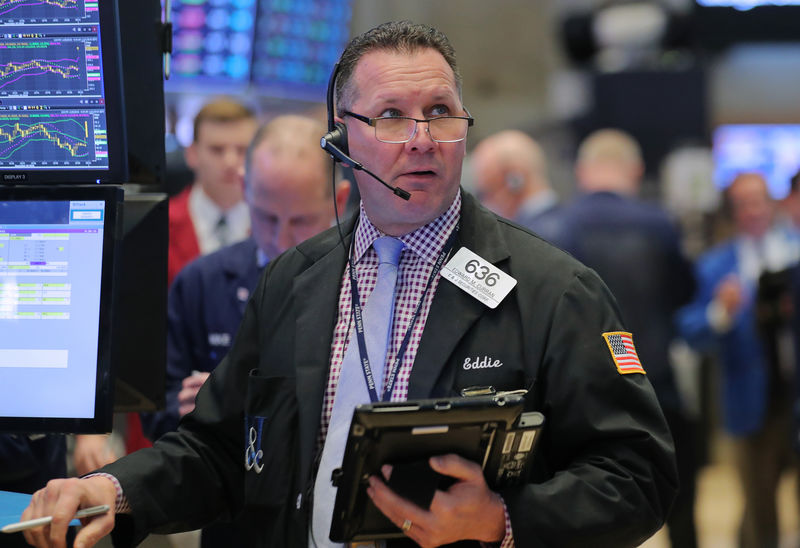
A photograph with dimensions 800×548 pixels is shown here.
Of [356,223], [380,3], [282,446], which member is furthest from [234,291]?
[380,3]

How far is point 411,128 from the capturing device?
6.65 ft

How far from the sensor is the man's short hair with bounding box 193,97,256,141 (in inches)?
175

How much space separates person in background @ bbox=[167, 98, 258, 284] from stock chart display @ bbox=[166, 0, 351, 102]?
0.89 meters

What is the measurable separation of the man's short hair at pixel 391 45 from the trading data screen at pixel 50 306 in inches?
→ 21.5

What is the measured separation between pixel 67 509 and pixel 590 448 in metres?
0.90

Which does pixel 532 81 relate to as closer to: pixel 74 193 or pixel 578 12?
pixel 578 12

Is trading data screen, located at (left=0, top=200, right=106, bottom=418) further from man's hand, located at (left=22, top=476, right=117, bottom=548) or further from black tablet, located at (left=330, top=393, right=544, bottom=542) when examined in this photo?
black tablet, located at (left=330, top=393, right=544, bottom=542)

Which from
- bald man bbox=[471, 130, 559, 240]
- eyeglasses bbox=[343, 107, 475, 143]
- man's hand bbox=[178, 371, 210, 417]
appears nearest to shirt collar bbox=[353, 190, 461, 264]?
eyeglasses bbox=[343, 107, 475, 143]

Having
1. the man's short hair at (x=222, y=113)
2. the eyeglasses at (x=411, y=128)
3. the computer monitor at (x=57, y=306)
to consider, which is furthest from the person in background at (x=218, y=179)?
the eyeglasses at (x=411, y=128)

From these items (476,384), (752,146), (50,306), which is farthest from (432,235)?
(752,146)

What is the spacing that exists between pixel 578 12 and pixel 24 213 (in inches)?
274

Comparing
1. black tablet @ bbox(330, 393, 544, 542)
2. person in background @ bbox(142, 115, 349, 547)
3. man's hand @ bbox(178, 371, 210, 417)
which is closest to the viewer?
black tablet @ bbox(330, 393, 544, 542)

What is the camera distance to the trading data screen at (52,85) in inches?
81.3

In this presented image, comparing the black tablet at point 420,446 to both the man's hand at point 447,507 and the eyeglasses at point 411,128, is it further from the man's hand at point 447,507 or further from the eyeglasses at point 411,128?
the eyeglasses at point 411,128
